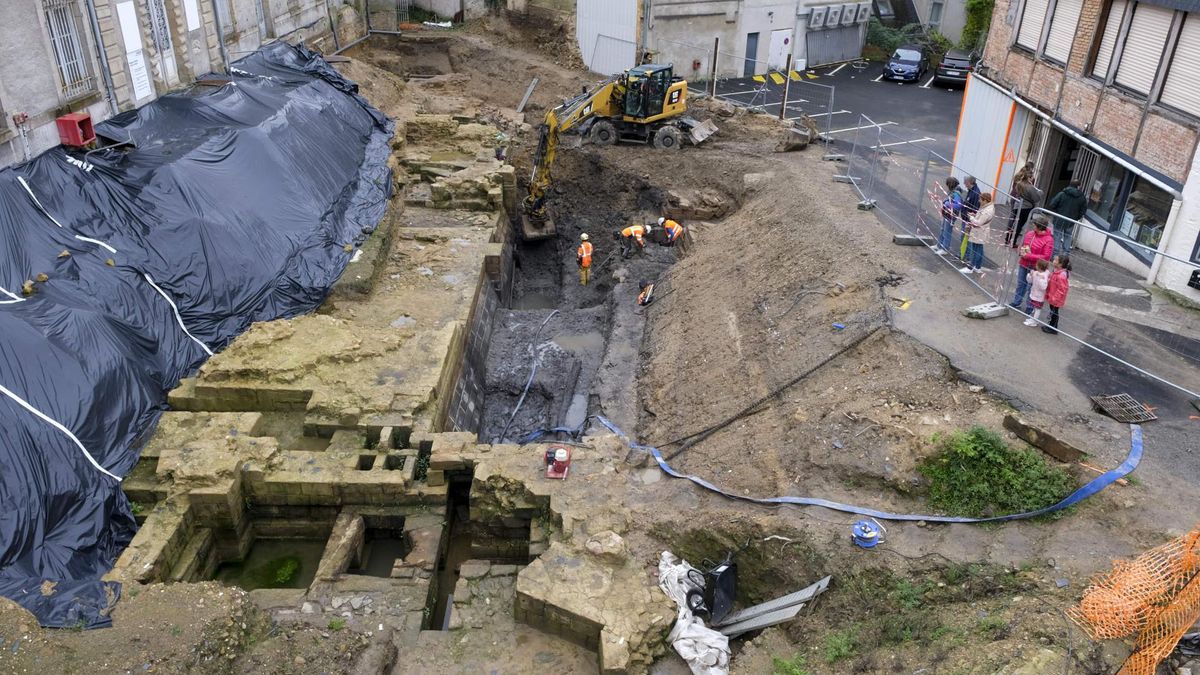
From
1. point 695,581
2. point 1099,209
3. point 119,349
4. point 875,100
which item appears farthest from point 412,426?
point 875,100

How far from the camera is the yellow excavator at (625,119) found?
67.2 ft

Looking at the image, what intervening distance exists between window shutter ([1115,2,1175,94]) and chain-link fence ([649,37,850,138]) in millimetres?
12184

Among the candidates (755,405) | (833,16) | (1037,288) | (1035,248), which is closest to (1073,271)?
(1035,248)

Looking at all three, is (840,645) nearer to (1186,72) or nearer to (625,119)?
(1186,72)

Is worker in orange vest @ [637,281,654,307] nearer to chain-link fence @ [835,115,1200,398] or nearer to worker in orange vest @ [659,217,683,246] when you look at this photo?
worker in orange vest @ [659,217,683,246]

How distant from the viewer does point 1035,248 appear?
1134cm

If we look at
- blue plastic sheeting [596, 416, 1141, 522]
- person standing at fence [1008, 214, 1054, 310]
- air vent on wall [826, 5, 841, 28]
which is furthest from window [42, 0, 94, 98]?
air vent on wall [826, 5, 841, 28]

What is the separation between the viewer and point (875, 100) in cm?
2889

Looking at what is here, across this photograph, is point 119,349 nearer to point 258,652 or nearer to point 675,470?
point 258,652

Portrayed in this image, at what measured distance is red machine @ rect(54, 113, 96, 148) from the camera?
13.2m

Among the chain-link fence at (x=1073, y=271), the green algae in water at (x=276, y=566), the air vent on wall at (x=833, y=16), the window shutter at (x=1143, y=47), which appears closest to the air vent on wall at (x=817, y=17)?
the air vent on wall at (x=833, y=16)

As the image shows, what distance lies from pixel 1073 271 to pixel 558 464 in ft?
30.8

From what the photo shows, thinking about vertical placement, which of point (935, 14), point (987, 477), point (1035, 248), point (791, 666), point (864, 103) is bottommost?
point (864, 103)

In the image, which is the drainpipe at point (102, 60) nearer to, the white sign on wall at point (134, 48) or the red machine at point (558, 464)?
the white sign on wall at point (134, 48)
